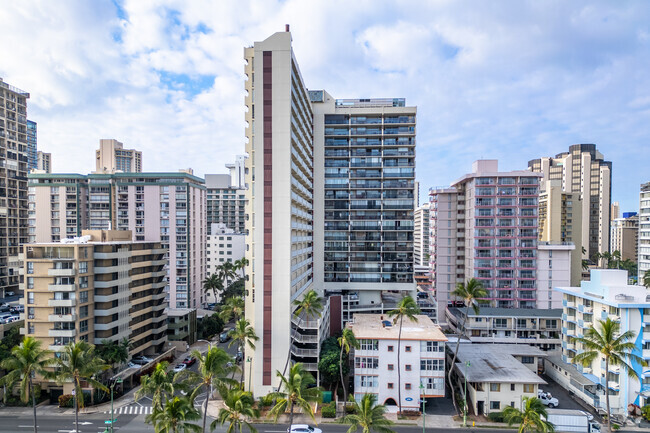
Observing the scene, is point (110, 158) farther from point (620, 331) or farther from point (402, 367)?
point (620, 331)

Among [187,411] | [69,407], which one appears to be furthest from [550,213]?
[69,407]

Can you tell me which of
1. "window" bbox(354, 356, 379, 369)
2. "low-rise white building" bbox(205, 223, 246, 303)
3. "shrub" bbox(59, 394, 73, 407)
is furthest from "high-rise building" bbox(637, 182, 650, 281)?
"shrub" bbox(59, 394, 73, 407)

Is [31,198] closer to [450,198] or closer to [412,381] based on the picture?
[412,381]

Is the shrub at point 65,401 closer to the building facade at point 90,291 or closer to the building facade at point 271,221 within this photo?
the building facade at point 90,291

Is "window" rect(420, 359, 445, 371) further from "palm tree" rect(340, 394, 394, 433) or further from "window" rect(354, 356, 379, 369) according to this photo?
"palm tree" rect(340, 394, 394, 433)

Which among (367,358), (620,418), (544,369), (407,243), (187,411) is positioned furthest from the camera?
(407,243)

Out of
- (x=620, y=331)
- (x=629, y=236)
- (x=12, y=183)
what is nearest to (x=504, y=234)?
(x=620, y=331)

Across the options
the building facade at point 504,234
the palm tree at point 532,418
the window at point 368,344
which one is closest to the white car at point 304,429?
the window at point 368,344
